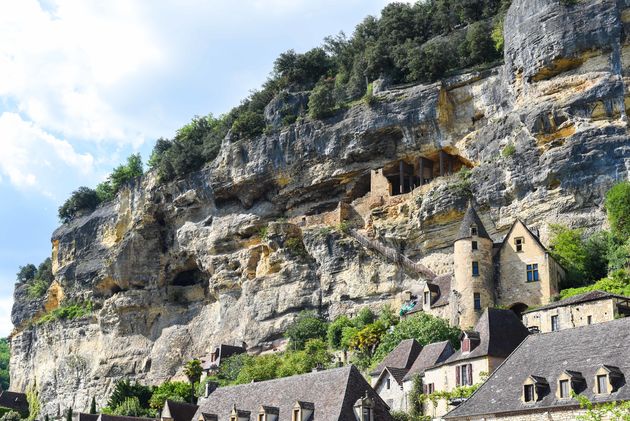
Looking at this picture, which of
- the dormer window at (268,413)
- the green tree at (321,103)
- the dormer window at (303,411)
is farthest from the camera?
the green tree at (321,103)

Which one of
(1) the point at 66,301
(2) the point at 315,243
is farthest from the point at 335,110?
(1) the point at 66,301

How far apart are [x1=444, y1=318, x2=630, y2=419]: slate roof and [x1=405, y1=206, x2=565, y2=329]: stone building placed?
19.4 metres

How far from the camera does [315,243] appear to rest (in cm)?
7006

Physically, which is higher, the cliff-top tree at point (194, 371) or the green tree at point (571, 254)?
the green tree at point (571, 254)

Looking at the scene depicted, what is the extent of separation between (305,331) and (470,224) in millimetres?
16238

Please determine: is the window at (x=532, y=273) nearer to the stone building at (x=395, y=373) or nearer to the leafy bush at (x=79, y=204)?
the stone building at (x=395, y=373)

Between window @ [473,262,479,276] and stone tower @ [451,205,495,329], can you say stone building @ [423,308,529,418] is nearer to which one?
stone tower @ [451,205,495,329]

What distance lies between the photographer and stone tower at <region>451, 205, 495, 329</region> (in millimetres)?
53709

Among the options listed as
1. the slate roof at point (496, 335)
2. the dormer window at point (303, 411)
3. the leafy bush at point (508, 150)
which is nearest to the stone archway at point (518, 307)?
the leafy bush at point (508, 150)

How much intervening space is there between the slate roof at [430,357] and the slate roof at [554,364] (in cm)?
1057

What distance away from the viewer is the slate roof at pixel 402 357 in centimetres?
4712

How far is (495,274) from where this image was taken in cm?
5538

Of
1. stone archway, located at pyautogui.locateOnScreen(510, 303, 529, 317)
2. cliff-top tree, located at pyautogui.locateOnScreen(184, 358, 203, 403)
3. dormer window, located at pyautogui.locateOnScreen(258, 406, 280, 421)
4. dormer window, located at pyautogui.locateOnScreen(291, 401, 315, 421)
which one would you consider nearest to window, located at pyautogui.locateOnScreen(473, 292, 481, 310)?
stone archway, located at pyautogui.locateOnScreen(510, 303, 529, 317)

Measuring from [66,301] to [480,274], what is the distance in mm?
51579
